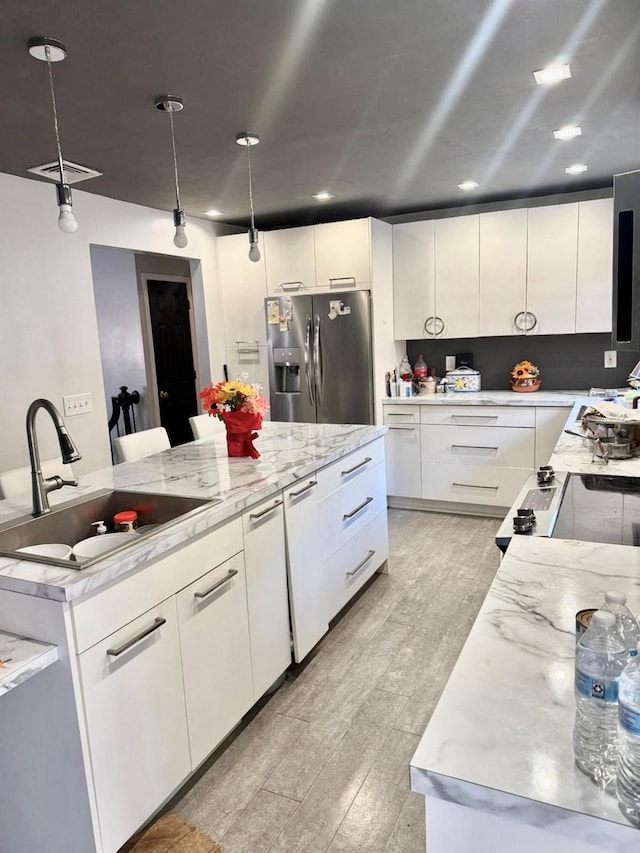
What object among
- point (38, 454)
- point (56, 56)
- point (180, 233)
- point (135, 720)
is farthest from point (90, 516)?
point (56, 56)

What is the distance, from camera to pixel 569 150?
323 cm

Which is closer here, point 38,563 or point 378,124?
point 38,563

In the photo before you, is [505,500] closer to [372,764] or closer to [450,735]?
[372,764]

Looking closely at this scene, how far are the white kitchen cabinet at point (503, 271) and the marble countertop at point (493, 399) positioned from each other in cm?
49

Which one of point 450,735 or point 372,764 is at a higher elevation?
point 450,735

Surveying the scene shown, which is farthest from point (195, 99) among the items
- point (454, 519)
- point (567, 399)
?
point (454, 519)

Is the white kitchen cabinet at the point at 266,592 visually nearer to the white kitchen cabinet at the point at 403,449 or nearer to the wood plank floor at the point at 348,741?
the wood plank floor at the point at 348,741

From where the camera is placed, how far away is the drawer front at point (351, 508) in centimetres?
279

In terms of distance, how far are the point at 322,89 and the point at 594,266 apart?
2.64 meters

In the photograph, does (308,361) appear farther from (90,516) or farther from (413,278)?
(90,516)

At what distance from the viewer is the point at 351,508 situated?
9.96 feet

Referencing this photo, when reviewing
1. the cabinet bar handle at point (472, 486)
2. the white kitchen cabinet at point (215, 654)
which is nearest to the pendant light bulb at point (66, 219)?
the white kitchen cabinet at point (215, 654)

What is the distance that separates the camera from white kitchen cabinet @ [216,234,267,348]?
477cm

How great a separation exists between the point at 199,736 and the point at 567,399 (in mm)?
3303
